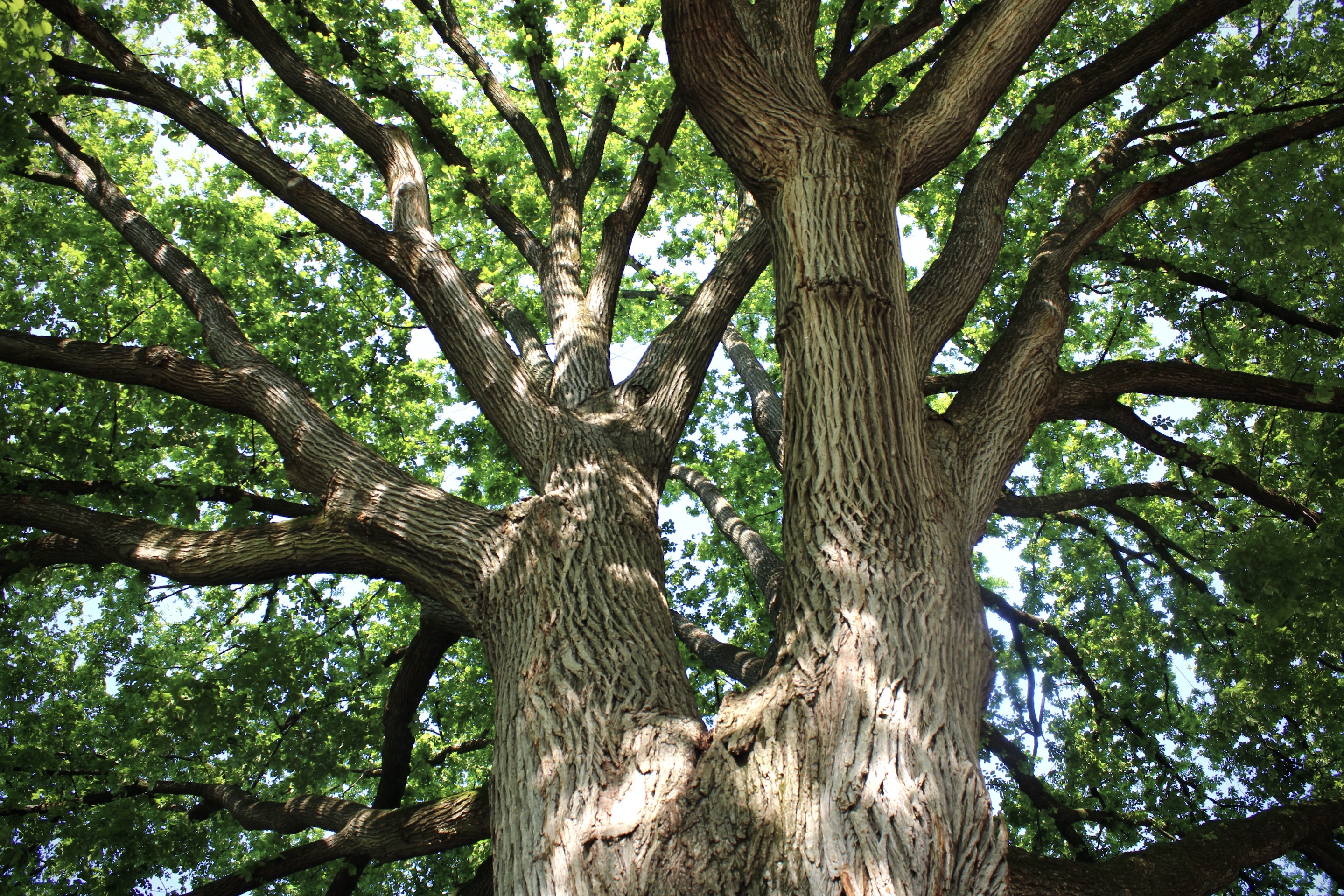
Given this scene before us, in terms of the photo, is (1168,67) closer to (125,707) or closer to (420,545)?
(420,545)

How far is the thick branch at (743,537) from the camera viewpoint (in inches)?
213

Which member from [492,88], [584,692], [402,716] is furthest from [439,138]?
[584,692]

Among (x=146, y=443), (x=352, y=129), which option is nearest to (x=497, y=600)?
(x=352, y=129)

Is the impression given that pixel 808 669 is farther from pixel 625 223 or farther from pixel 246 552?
pixel 625 223

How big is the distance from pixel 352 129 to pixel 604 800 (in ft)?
17.1

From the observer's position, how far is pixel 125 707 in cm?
709

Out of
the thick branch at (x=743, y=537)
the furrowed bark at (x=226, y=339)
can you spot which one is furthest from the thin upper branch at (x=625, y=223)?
the furrowed bark at (x=226, y=339)

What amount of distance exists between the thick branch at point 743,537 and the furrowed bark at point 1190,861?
1.71m

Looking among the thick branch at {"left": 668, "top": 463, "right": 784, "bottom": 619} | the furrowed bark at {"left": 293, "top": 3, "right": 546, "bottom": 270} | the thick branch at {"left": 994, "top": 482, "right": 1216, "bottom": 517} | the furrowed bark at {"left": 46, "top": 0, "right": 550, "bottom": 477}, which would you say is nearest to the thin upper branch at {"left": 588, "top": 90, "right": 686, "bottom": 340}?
the furrowed bark at {"left": 293, "top": 3, "right": 546, "bottom": 270}

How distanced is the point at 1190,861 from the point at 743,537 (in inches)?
141

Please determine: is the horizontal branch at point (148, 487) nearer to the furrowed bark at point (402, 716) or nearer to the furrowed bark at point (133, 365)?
the furrowed bark at point (133, 365)

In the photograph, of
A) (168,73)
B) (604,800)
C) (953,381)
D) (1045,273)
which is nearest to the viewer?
(604,800)

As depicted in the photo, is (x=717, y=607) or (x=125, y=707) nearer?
(x=125, y=707)

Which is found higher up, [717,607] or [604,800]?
[717,607]
